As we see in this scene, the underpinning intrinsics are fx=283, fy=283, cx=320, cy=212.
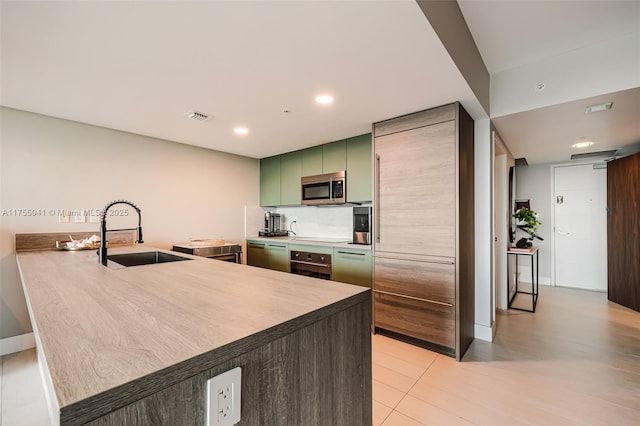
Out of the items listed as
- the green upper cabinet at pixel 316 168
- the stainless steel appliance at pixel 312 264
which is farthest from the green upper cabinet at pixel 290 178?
the stainless steel appliance at pixel 312 264

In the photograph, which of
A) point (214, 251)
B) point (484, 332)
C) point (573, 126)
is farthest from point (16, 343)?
point (573, 126)

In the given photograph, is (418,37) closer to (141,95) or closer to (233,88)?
(233,88)

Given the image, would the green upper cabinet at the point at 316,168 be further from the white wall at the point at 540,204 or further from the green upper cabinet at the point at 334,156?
the white wall at the point at 540,204

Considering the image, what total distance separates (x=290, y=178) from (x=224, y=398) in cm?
359

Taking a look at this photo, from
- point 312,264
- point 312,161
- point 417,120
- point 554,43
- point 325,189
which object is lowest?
point 312,264

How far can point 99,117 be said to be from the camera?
272cm

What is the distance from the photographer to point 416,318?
2.56 metres

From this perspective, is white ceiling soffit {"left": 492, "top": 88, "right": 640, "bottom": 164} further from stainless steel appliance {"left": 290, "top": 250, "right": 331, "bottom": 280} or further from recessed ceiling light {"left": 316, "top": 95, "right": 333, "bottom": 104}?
stainless steel appliance {"left": 290, "top": 250, "right": 331, "bottom": 280}

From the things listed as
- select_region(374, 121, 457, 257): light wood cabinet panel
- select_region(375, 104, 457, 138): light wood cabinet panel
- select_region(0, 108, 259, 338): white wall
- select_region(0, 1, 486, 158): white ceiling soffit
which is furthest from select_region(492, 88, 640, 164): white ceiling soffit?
select_region(0, 108, 259, 338): white wall

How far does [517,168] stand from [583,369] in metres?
3.93

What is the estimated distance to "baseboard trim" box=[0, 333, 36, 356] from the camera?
2500mm

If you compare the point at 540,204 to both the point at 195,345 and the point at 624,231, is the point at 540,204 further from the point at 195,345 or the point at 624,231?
the point at 195,345

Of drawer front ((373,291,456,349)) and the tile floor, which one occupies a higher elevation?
drawer front ((373,291,456,349))

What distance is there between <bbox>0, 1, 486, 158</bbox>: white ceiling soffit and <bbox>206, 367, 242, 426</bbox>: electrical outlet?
4.83 ft
